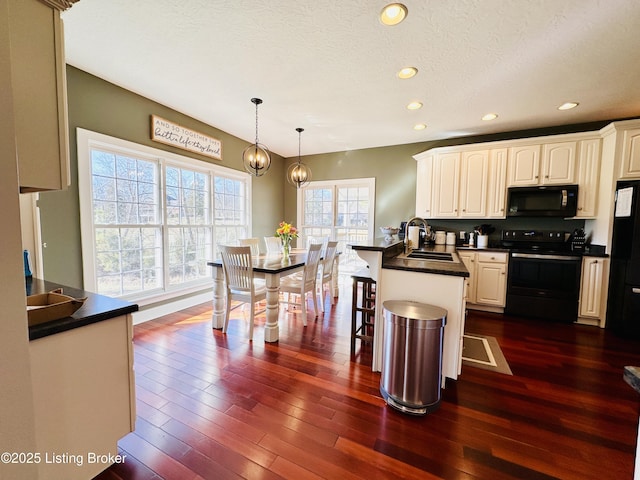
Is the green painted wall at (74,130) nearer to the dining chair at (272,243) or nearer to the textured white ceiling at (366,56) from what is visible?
the textured white ceiling at (366,56)

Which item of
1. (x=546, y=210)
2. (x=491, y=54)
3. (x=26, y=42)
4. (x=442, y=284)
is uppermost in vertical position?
(x=491, y=54)

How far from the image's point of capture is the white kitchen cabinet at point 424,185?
422cm

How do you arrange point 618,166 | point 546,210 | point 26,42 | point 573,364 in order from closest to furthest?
point 26,42 → point 573,364 → point 618,166 → point 546,210

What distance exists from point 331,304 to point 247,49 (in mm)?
3258

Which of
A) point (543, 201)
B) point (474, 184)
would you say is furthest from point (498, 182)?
point (543, 201)

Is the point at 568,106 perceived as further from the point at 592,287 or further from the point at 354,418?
the point at 354,418

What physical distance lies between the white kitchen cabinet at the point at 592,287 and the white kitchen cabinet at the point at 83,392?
4.71 m

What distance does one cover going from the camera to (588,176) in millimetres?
3340

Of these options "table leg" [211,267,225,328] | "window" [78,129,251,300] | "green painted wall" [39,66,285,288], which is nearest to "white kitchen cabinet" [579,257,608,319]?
"table leg" [211,267,225,328]

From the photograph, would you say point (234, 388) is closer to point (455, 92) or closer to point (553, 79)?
point (455, 92)

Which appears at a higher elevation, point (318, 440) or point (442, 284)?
point (442, 284)

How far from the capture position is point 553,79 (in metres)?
2.44

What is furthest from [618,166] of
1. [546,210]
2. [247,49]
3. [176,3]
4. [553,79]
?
[176,3]

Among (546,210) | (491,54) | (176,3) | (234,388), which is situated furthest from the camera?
(546,210)
